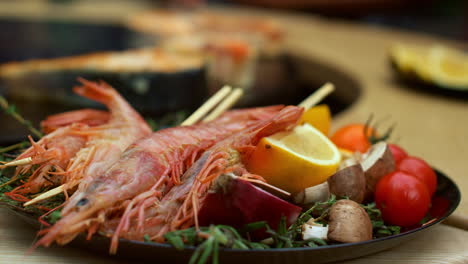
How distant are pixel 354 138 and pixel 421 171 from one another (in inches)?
9.0

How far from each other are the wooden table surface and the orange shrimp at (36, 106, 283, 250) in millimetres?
153

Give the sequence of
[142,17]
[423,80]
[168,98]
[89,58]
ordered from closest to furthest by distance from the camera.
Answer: [423,80] < [168,98] < [89,58] < [142,17]

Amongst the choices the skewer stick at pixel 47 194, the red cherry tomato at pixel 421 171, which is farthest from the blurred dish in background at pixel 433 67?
the skewer stick at pixel 47 194

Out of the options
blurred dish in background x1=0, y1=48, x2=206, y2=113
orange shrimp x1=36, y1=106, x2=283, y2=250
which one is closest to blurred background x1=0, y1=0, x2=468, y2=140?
blurred dish in background x1=0, y1=48, x2=206, y2=113

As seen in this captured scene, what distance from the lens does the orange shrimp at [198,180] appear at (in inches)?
37.2

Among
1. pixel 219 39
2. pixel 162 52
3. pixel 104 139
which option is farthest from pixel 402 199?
pixel 219 39

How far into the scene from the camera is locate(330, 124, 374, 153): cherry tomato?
1477 mm

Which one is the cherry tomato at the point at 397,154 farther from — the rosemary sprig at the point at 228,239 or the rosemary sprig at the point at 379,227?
the rosemary sprig at the point at 228,239

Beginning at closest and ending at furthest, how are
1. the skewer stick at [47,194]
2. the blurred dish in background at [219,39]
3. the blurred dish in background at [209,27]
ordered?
the skewer stick at [47,194] → the blurred dish in background at [219,39] → the blurred dish in background at [209,27]

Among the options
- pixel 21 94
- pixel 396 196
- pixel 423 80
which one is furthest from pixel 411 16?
pixel 396 196

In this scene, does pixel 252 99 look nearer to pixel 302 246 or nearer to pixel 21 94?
pixel 21 94

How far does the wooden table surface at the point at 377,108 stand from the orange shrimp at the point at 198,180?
15 centimetres

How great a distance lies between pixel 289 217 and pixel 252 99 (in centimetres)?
202

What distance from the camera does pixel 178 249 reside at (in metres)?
0.90
